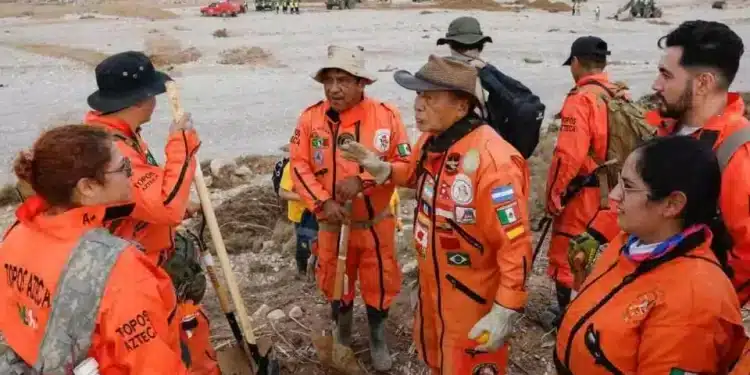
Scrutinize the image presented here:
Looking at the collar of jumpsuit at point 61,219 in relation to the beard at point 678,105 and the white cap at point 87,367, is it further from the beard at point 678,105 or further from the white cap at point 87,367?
the beard at point 678,105

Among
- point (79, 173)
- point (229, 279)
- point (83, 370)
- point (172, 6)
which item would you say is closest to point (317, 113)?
point (229, 279)

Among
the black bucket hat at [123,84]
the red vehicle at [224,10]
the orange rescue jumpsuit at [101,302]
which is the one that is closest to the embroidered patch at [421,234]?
the orange rescue jumpsuit at [101,302]

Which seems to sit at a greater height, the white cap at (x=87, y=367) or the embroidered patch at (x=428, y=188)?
the embroidered patch at (x=428, y=188)

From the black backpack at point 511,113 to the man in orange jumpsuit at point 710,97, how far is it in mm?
881

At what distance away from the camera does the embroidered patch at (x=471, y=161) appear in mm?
3168

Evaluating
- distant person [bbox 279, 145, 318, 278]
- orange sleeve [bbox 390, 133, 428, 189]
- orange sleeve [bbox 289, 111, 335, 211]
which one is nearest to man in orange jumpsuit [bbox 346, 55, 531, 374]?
orange sleeve [bbox 390, 133, 428, 189]

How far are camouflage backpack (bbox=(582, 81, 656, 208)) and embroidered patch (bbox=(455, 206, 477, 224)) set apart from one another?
5.52ft

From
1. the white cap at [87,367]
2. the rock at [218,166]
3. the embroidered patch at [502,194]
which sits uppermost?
the embroidered patch at [502,194]

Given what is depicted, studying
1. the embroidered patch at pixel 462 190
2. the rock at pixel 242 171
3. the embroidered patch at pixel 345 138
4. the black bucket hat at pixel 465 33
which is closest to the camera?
the embroidered patch at pixel 462 190

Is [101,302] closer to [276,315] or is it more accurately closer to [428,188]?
[428,188]

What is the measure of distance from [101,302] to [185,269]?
1510mm

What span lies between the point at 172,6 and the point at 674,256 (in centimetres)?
5049

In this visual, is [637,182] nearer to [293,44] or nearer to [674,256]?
[674,256]

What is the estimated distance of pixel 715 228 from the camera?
2.52m
